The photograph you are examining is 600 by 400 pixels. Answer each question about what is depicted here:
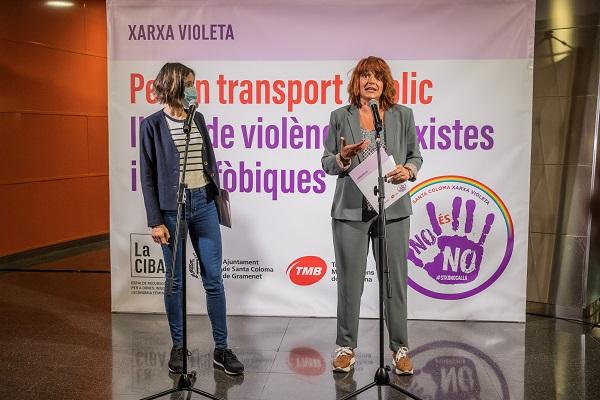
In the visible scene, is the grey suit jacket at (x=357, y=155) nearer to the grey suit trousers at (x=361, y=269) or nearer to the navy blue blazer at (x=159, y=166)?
the grey suit trousers at (x=361, y=269)

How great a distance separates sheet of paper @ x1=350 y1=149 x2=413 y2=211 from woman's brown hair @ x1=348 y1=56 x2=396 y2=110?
37 cm

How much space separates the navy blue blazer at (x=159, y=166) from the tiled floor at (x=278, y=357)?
0.88 meters

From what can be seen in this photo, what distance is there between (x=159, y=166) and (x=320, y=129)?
1324mm

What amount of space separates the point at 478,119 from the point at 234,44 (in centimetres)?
164

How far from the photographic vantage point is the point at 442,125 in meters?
4.41

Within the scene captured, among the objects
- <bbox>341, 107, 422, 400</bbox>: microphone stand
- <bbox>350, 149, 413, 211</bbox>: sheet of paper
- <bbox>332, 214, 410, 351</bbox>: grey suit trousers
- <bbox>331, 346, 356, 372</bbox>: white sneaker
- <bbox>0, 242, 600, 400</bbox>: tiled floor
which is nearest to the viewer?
<bbox>341, 107, 422, 400</bbox>: microphone stand

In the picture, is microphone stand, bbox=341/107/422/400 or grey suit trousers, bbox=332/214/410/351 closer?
microphone stand, bbox=341/107/422/400

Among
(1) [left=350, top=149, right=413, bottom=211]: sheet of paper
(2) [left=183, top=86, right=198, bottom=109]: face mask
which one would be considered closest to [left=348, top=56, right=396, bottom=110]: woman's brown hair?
(1) [left=350, top=149, right=413, bottom=211]: sheet of paper

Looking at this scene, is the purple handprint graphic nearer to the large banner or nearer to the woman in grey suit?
the large banner

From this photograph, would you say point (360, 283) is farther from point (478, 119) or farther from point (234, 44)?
point (234, 44)

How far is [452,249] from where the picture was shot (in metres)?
4.51

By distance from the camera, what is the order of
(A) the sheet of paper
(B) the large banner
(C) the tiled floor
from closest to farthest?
(A) the sheet of paper, (C) the tiled floor, (B) the large banner

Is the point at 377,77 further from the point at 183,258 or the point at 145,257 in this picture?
the point at 145,257

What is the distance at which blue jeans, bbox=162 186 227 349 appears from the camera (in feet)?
11.6
